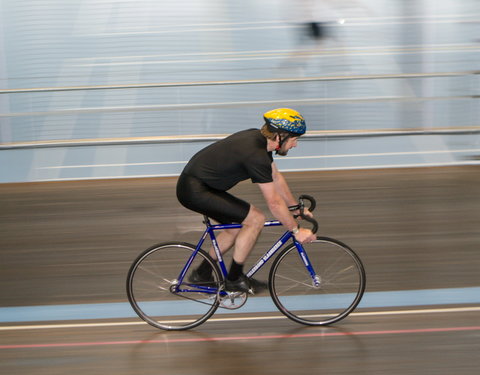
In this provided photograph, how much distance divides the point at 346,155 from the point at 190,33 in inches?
149

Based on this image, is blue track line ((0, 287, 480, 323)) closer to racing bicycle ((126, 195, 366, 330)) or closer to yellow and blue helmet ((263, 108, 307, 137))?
racing bicycle ((126, 195, 366, 330))

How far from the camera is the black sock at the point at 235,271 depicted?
493 cm

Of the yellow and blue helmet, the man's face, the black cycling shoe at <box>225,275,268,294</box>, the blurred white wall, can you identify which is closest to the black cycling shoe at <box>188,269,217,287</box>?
the black cycling shoe at <box>225,275,268,294</box>

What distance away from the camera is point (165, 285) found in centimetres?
510

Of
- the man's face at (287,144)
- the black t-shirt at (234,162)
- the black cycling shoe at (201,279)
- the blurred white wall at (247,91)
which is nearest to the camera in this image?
the black t-shirt at (234,162)

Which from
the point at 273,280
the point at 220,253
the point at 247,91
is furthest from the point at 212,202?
the point at 247,91

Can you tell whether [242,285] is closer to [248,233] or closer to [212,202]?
[248,233]

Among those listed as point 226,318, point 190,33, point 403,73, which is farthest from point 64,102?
point 226,318

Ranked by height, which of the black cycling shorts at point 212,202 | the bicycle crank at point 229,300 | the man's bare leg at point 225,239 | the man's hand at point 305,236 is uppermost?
the black cycling shorts at point 212,202

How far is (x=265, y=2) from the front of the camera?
1226cm

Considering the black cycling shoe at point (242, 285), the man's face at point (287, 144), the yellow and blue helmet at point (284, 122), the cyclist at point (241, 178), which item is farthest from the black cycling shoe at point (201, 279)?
the yellow and blue helmet at point (284, 122)

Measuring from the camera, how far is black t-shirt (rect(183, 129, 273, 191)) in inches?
183

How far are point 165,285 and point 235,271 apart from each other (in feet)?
1.75

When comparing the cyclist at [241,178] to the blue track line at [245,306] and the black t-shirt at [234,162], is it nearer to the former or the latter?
the black t-shirt at [234,162]
